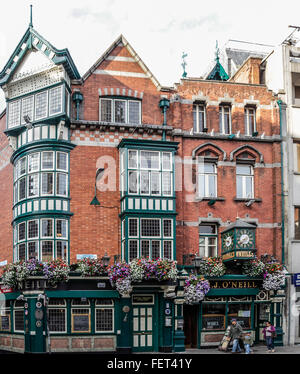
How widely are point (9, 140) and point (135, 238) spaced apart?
27.2 ft

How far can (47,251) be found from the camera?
29141mm

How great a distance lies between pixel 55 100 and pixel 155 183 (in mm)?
6334

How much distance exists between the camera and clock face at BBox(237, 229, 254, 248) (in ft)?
98.2

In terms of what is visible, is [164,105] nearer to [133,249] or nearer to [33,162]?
[33,162]

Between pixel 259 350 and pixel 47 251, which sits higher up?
pixel 47 251

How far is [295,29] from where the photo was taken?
113 ft

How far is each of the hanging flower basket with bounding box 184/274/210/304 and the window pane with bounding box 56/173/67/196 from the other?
7.37 m

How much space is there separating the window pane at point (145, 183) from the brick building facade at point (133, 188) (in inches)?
2.0

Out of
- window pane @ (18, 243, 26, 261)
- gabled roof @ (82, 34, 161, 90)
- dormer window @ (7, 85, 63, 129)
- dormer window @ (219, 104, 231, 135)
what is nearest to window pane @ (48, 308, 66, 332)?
window pane @ (18, 243, 26, 261)

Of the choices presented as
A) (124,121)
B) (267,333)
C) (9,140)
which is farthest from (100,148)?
(267,333)

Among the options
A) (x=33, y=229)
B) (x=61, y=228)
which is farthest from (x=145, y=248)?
(x=33, y=229)

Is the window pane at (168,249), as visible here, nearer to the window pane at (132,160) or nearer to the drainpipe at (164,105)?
the window pane at (132,160)

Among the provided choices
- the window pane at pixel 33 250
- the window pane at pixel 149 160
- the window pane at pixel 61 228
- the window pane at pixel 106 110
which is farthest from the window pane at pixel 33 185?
the window pane at pixel 149 160

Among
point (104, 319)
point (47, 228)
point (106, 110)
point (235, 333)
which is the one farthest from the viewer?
point (106, 110)
